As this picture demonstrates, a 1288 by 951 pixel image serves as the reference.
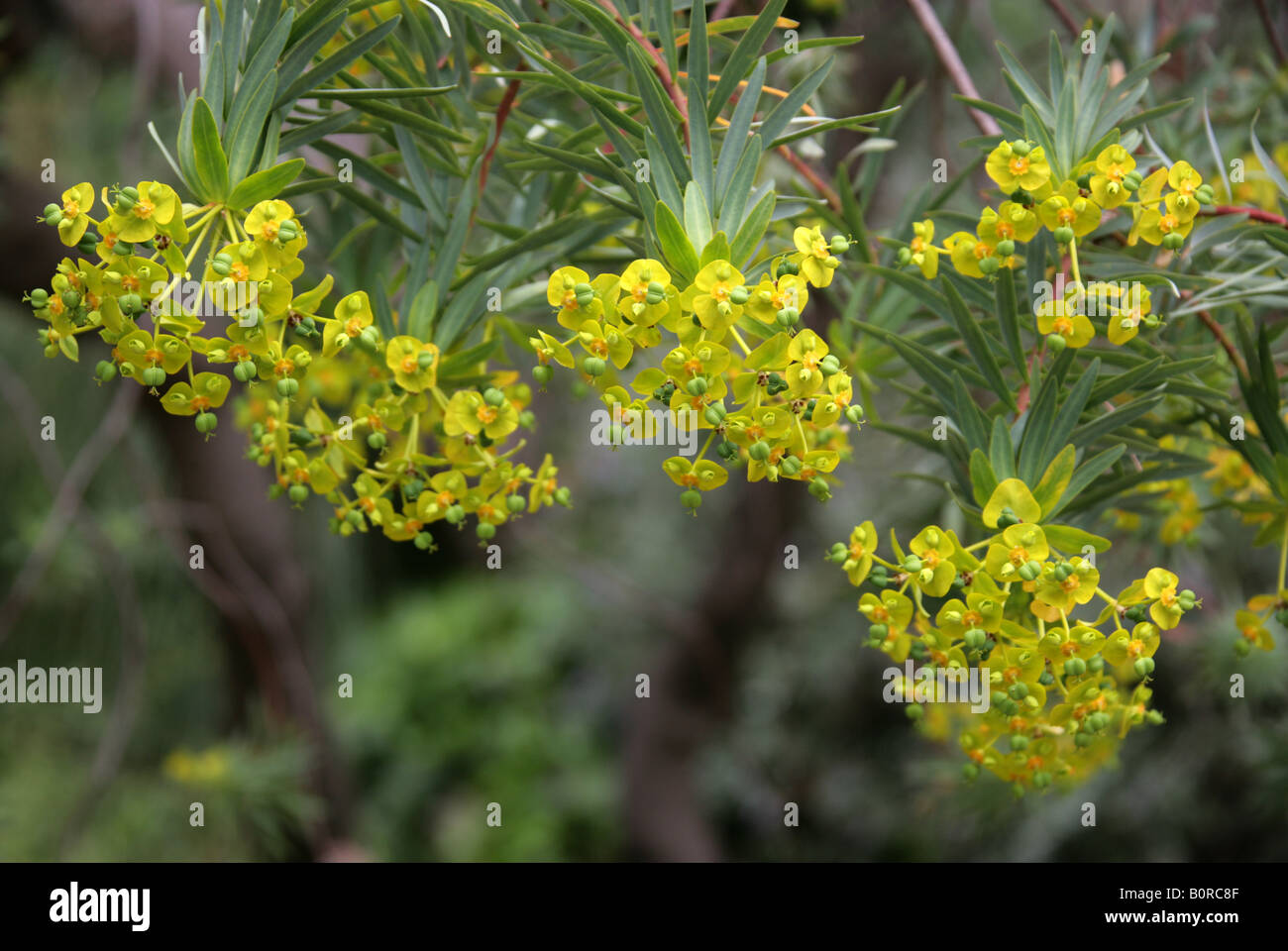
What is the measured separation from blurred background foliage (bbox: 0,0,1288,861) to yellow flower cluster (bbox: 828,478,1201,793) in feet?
0.62

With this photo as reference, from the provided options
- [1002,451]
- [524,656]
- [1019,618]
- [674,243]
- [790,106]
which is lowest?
[524,656]

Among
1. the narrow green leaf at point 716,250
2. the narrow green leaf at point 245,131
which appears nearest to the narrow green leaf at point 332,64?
the narrow green leaf at point 245,131

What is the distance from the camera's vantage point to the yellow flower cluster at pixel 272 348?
1.63 ft

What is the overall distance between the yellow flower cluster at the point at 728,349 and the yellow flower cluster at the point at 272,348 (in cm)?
12

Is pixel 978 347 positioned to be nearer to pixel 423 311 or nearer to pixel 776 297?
pixel 776 297

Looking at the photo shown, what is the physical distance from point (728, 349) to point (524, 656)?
329 centimetres

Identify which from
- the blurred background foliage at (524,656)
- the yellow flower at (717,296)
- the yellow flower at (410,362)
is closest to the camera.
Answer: the yellow flower at (717,296)

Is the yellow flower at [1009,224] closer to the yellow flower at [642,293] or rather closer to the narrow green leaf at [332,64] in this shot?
the yellow flower at [642,293]

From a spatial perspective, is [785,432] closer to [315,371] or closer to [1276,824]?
[315,371]

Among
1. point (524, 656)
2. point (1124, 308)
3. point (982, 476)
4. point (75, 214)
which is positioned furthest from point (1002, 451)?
point (524, 656)

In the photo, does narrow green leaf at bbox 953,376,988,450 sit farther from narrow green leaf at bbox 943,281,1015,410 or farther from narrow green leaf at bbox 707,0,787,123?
narrow green leaf at bbox 707,0,787,123

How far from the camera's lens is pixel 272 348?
528mm
